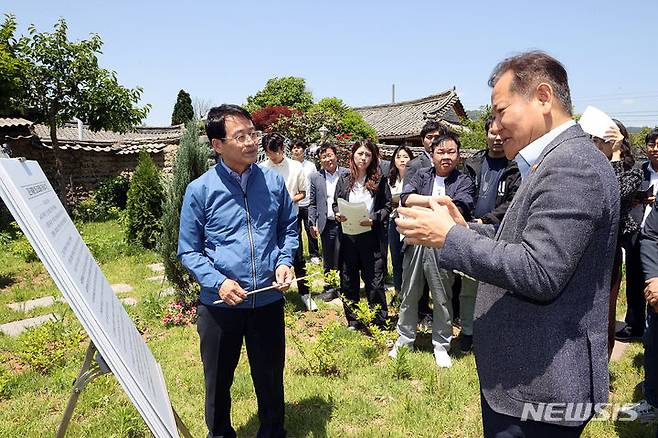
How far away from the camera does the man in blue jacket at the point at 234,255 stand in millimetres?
2350

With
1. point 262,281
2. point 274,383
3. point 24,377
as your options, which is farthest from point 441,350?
point 24,377

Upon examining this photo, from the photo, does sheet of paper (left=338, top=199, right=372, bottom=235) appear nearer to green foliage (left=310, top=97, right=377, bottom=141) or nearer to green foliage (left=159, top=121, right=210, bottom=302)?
green foliage (left=159, top=121, right=210, bottom=302)

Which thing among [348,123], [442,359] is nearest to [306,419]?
[442,359]

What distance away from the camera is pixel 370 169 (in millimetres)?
4562

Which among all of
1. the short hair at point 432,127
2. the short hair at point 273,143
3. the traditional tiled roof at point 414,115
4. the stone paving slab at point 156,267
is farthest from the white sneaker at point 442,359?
the traditional tiled roof at point 414,115

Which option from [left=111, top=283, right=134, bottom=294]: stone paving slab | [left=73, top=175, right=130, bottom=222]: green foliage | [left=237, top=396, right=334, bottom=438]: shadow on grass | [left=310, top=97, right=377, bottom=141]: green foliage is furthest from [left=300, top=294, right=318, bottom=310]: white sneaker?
[left=310, top=97, right=377, bottom=141]: green foliage

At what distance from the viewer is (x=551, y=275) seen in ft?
3.92

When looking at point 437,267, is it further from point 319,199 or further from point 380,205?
point 319,199

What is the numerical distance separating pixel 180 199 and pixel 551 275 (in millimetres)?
4343

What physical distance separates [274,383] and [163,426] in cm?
144

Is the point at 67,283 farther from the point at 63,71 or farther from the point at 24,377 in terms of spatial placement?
the point at 63,71

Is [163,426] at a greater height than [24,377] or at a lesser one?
greater

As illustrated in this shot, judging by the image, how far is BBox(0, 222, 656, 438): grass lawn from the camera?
297 cm

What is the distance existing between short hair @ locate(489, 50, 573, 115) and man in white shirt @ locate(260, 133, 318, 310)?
394 centimetres
